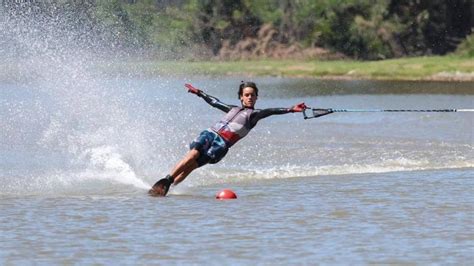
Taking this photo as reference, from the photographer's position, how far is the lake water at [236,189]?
9.16 m

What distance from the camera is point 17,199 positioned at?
12039mm

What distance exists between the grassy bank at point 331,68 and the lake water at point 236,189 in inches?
846

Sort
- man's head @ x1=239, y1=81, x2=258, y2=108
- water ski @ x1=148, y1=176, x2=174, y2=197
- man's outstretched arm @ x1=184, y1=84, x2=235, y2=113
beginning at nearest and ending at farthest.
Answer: water ski @ x1=148, y1=176, x2=174, y2=197
man's head @ x1=239, y1=81, x2=258, y2=108
man's outstretched arm @ x1=184, y1=84, x2=235, y2=113

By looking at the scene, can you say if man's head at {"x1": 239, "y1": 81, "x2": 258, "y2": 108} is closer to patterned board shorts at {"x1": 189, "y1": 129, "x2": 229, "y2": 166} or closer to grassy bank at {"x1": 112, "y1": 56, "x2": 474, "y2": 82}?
patterned board shorts at {"x1": 189, "y1": 129, "x2": 229, "y2": 166}

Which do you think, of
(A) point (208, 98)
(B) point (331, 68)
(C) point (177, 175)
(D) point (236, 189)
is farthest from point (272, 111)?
(B) point (331, 68)

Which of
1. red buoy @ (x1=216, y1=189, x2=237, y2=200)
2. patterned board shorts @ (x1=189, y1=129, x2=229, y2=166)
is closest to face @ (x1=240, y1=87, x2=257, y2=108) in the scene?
patterned board shorts @ (x1=189, y1=129, x2=229, y2=166)

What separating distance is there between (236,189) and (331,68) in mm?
39836

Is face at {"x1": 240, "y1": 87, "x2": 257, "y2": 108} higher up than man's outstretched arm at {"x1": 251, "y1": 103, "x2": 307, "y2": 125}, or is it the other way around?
face at {"x1": 240, "y1": 87, "x2": 257, "y2": 108}

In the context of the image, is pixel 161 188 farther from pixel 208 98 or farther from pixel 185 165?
pixel 208 98

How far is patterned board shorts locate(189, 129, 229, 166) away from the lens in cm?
1257

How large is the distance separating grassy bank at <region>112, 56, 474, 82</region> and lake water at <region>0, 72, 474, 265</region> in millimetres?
21490

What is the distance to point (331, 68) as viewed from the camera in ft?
172

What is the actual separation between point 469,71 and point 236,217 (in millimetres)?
36669

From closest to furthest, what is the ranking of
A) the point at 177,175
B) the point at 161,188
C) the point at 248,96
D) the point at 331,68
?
the point at 161,188, the point at 177,175, the point at 248,96, the point at 331,68
